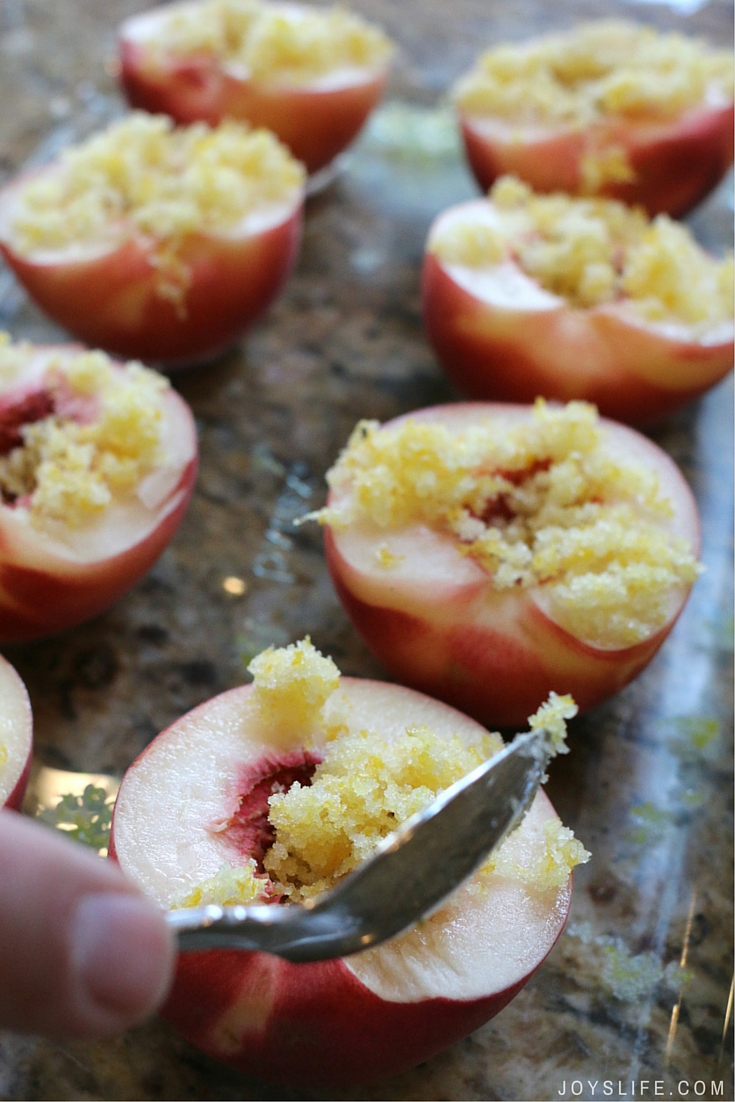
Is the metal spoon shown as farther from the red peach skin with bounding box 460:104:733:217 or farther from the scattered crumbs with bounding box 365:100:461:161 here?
the scattered crumbs with bounding box 365:100:461:161

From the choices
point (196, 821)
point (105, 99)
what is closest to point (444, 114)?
point (105, 99)

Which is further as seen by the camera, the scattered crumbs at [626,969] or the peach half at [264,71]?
the peach half at [264,71]

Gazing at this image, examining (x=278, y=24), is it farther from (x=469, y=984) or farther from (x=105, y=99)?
(x=469, y=984)

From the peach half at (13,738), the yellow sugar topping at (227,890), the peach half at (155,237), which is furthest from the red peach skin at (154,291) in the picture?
the yellow sugar topping at (227,890)

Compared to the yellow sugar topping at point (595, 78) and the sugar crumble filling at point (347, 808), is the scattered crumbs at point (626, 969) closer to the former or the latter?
the sugar crumble filling at point (347, 808)

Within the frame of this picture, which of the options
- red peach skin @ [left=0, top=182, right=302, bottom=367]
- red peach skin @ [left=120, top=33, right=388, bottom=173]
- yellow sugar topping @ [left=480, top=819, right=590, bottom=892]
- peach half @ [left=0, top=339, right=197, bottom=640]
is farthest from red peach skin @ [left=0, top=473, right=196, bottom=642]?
red peach skin @ [left=120, top=33, right=388, bottom=173]

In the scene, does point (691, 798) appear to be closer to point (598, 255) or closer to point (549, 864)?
point (549, 864)
